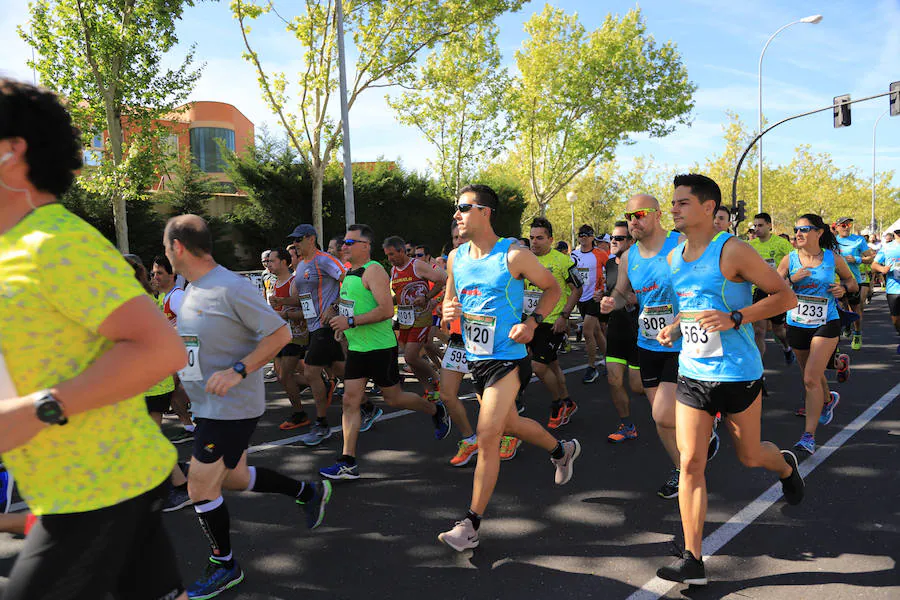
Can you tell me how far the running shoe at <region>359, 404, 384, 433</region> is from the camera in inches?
243

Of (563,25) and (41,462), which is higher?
(563,25)

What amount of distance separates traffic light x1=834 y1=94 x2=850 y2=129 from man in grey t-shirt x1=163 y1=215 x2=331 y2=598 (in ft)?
72.1

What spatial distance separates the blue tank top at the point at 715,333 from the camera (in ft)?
10.2

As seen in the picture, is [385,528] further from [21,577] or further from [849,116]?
[849,116]

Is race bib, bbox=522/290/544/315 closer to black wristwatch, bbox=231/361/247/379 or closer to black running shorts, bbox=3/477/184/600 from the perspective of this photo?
black wristwatch, bbox=231/361/247/379

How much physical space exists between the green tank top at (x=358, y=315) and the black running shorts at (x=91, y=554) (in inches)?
127

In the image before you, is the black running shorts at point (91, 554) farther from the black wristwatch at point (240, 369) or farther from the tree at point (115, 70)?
the tree at point (115, 70)

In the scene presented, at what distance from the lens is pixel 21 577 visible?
1.47 meters

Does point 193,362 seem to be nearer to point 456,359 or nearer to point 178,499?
point 178,499

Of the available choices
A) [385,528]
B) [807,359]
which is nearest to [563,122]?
[807,359]

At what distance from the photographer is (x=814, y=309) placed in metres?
5.28

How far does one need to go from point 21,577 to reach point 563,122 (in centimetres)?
2634

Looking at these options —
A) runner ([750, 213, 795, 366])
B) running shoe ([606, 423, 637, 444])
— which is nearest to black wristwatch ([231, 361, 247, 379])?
running shoe ([606, 423, 637, 444])

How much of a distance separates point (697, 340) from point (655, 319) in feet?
4.27
